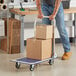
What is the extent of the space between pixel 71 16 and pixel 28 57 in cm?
237

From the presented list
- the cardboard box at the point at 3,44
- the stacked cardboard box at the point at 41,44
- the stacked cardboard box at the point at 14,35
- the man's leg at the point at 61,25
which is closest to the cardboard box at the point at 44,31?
the stacked cardboard box at the point at 41,44

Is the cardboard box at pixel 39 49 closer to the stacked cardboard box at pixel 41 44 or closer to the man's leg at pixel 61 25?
the stacked cardboard box at pixel 41 44

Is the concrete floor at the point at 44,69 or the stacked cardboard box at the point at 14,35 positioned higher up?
the stacked cardboard box at the point at 14,35

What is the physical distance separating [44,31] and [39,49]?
0.90 feet

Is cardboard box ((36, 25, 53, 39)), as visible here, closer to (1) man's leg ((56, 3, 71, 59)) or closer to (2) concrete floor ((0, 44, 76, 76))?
(1) man's leg ((56, 3, 71, 59))

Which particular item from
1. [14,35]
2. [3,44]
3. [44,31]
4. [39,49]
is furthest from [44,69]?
[3,44]

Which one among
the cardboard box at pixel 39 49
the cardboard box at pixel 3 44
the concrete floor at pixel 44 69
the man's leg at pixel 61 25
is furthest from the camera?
the cardboard box at pixel 3 44

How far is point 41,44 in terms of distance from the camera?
3930mm

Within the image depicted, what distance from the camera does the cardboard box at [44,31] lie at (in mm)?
3954

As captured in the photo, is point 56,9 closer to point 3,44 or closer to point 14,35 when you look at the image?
point 14,35

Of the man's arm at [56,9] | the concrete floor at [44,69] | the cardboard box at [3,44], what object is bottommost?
the concrete floor at [44,69]

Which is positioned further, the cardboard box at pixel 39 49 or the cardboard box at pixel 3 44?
the cardboard box at pixel 3 44

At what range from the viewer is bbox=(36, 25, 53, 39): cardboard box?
3954 mm

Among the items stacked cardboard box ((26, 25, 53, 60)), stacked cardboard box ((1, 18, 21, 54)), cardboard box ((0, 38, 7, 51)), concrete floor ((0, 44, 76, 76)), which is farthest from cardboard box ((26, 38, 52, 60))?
cardboard box ((0, 38, 7, 51))
